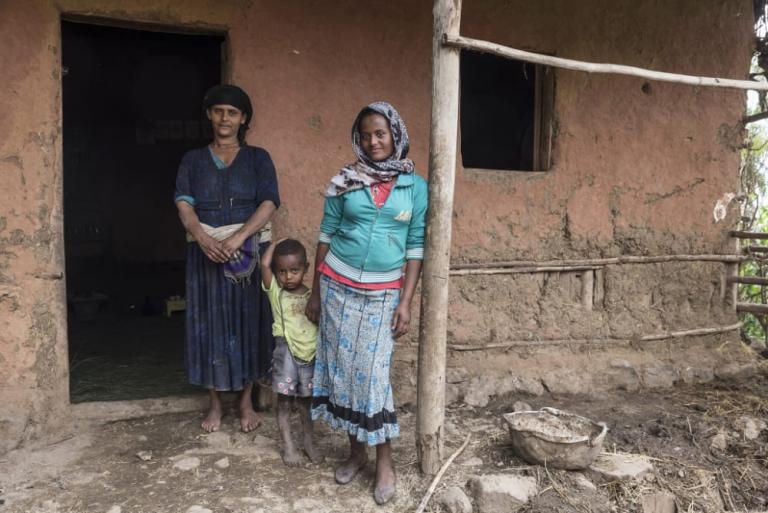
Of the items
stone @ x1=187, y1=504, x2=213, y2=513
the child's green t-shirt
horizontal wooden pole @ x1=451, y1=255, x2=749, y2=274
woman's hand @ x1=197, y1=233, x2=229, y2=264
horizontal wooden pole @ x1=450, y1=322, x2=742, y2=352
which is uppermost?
woman's hand @ x1=197, y1=233, x2=229, y2=264

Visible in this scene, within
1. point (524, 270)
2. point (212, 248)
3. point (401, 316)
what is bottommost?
point (401, 316)

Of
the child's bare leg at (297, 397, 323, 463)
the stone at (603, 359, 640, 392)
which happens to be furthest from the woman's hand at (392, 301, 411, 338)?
the stone at (603, 359, 640, 392)

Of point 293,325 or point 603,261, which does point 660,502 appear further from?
point 293,325

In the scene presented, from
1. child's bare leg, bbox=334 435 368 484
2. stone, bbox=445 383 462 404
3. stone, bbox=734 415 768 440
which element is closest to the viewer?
child's bare leg, bbox=334 435 368 484

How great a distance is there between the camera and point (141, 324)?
20.5 ft

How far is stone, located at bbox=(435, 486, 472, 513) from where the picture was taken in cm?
280

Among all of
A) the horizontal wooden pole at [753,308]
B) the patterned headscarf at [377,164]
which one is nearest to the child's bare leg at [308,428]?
the patterned headscarf at [377,164]

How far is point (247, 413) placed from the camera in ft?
11.6

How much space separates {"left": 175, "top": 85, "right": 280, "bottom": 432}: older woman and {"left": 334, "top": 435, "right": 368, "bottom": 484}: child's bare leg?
2.44 ft

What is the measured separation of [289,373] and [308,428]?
326 millimetres

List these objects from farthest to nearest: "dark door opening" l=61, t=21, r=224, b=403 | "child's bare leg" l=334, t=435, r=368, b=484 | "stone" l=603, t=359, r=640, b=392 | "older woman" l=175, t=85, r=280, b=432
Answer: "dark door opening" l=61, t=21, r=224, b=403
"stone" l=603, t=359, r=640, b=392
"older woman" l=175, t=85, r=280, b=432
"child's bare leg" l=334, t=435, r=368, b=484

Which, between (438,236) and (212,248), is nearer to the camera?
(438,236)

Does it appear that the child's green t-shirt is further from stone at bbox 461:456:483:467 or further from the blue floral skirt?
stone at bbox 461:456:483:467

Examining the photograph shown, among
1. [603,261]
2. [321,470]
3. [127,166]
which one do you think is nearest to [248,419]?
[321,470]
